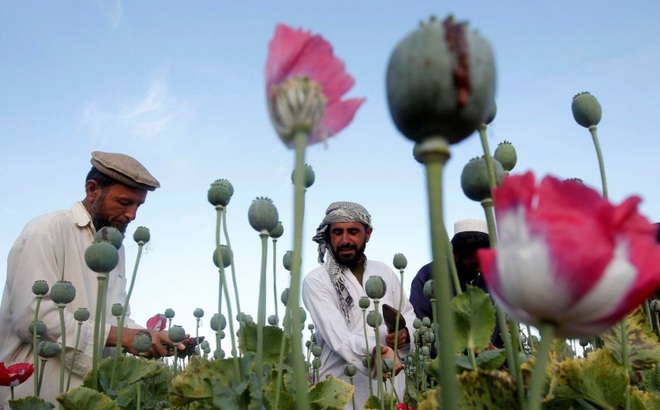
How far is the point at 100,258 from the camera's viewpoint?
1.15 m

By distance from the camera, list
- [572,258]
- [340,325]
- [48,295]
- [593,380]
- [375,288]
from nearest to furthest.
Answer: [572,258] < [593,380] < [375,288] < [48,295] < [340,325]

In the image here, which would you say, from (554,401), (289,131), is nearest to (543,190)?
(289,131)

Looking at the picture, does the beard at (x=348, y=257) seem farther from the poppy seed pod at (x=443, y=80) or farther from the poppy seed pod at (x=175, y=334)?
the poppy seed pod at (x=443, y=80)

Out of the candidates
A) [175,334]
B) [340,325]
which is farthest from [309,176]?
[340,325]

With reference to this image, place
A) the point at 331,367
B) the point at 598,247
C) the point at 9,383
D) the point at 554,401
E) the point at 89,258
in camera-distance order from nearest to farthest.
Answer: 1. the point at 598,247
2. the point at 554,401
3. the point at 89,258
4. the point at 9,383
5. the point at 331,367

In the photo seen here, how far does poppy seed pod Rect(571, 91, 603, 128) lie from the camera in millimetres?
1072

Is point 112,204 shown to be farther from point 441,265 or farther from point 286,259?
point 441,265

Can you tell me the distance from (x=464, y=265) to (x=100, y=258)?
2.13 metres

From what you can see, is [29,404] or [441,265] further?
[29,404]

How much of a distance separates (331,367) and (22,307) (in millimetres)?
1624

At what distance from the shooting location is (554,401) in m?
0.93

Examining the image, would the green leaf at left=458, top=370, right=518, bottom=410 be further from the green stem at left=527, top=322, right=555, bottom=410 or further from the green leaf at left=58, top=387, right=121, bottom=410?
the green leaf at left=58, top=387, right=121, bottom=410

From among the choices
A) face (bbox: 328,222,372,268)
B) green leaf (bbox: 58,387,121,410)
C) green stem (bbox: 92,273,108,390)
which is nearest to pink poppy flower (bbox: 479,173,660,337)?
green stem (bbox: 92,273,108,390)

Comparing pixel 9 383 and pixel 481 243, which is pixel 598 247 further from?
pixel 481 243
